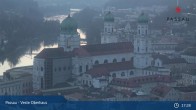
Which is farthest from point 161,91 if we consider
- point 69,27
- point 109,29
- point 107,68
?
point 109,29

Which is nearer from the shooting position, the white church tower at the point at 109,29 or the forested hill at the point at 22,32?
the white church tower at the point at 109,29

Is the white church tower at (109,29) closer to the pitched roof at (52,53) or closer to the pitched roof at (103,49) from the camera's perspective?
the pitched roof at (103,49)

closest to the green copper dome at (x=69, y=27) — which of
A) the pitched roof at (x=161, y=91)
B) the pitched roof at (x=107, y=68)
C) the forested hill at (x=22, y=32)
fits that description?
the pitched roof at (x=107, y=68)

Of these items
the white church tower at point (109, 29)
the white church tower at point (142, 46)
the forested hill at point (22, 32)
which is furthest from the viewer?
the forested hill at point (22, 32)

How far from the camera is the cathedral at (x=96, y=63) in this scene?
6.07m

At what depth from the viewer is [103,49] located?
683cm

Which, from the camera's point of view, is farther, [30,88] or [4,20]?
[4,20]

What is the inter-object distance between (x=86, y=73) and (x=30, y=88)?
702 millimetres

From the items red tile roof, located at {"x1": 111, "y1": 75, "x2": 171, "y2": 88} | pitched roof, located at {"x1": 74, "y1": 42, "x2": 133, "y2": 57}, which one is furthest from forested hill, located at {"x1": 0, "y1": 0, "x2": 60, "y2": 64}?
red tile roof, located at {"x1": 111, "y1": 75, "x2": 171, "y2": 88}

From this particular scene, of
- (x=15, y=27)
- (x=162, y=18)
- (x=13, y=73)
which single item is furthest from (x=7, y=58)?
(x=162, y=18)

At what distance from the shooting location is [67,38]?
21.3 ft

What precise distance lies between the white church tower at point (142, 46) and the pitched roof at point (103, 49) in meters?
0.25

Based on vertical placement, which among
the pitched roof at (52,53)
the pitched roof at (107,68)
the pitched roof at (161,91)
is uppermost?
the pitched roof at (52,53)

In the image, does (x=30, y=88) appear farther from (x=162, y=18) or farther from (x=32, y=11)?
(x=32, y=11)
